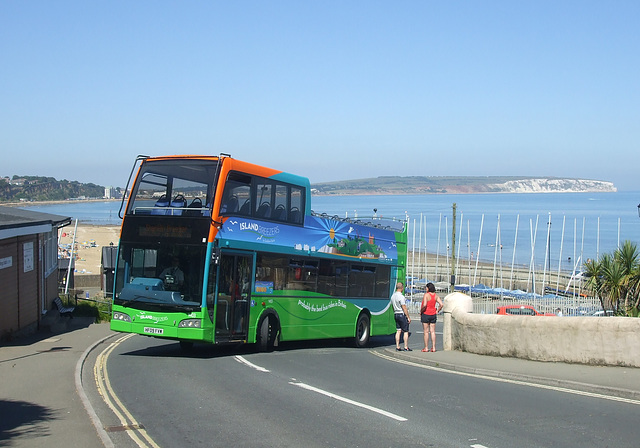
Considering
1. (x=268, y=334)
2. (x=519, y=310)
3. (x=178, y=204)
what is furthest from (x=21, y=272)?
(x=519, y=310)

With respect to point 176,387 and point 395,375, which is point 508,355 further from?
point 176,387

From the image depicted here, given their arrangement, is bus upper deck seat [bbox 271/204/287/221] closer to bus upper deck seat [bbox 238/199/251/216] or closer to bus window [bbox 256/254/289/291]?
bus window [bbox 256/254/289/291]

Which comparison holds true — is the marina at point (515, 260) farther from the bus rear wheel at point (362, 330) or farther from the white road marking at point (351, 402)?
the white road marking at point (351, 402)

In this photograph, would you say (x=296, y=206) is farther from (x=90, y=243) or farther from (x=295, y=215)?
(x=90, y=243)

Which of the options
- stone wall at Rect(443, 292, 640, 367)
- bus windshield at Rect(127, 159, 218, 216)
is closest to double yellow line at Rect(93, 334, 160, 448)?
bus windshield at Rect(127, 159, 218, 216)

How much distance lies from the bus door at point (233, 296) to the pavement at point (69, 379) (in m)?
3.14

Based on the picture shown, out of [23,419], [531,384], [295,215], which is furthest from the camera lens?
[295,215]

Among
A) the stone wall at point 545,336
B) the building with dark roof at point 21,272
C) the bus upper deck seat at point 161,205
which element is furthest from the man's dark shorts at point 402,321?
the building with dark roof at point 21,272

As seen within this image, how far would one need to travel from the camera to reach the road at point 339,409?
811 cm

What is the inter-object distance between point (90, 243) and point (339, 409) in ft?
274

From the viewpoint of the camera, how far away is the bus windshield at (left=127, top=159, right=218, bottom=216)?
15133mm

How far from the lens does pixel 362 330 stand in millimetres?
21328

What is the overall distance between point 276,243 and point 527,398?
25.9 ft

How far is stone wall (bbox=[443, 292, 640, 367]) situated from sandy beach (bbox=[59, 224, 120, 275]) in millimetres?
44876
